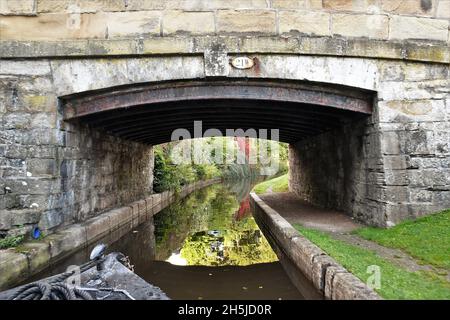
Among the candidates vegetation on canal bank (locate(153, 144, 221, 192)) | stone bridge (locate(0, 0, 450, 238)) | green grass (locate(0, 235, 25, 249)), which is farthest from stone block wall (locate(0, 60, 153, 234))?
vegetation on canal bank (locate(153, 144, 221, 192))

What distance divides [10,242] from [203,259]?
9.93ft

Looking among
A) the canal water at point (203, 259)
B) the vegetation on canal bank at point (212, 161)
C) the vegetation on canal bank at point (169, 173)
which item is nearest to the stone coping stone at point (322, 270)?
the canal water at point (203, 259)

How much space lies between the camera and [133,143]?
35.7 ft

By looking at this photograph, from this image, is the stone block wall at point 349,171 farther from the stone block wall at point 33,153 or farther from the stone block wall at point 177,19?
the stone block wall at point 33,153

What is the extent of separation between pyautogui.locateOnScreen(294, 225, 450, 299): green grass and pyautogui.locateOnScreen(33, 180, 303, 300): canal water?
77cm

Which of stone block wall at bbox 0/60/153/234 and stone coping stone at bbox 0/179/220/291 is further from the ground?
stone block wall at bbox 0/60/153/234

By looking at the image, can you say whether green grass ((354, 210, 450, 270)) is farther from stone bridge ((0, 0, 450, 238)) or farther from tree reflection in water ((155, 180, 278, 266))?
tree reflection in water ((155, 180, 278, 266))

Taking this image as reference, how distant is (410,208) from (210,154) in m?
22.8

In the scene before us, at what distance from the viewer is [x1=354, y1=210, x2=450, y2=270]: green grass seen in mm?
4348

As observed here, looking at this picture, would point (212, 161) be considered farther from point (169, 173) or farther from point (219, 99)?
point (219, 99)

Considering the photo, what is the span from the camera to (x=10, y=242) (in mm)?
5012
